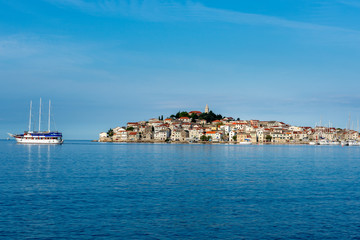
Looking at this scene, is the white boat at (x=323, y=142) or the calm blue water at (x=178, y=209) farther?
the white boat at (x=323, y=142)

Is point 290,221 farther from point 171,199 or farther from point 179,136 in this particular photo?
point 179,136

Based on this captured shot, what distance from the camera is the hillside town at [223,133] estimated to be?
530 feet

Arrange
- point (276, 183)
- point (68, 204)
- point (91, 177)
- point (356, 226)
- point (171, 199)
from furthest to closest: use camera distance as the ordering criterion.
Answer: point (91, 177) → point (276, 183) → point (171, 199) → point (68, 204) → point (356, 226)

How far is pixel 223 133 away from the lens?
6639 inches

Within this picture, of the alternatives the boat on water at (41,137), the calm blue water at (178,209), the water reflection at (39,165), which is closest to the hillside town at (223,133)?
the boat on water at (41,137)

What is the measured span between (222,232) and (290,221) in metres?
3.16

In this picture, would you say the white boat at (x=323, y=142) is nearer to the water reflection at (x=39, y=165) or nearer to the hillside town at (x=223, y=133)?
the hillside town at (x=223, y=133)

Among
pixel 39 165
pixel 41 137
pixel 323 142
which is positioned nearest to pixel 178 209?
pixel 39 165

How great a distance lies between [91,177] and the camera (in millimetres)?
26984

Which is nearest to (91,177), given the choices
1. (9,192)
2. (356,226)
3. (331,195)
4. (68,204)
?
(9,192)

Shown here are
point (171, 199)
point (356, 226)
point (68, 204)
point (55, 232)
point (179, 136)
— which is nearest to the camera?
point (55, 232)

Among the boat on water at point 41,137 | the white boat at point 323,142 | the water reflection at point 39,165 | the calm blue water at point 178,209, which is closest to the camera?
the calm blue water at point 178,209

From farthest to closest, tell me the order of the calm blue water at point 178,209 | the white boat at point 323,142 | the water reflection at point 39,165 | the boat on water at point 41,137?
the white boat at point 323,142, the boat on water at point 41,137, the water reflection at point 39,165, the calm blue water at point 178,209

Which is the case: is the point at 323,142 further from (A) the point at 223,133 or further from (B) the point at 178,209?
(B) the point at 178,209
